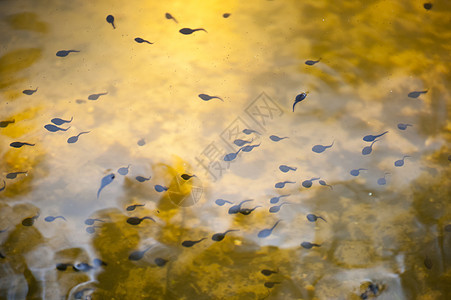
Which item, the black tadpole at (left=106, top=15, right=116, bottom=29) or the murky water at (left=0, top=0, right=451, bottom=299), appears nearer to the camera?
the murky water at (left=0, top=0, right=451, bottom=299)

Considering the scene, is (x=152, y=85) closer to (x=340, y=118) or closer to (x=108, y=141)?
(x=108, y=141)

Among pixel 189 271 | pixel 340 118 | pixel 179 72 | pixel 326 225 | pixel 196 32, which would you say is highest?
pixel 196 32

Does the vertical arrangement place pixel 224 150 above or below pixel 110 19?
below

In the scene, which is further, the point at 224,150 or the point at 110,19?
the point at 110,19

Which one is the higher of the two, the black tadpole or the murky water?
the black tadpole

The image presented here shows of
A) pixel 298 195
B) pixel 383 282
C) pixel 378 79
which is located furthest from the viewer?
pixel 378 79

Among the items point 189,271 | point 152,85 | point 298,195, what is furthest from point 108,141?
point 298,195

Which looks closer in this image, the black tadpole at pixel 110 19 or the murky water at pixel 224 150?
the murky water at pixel 224 150

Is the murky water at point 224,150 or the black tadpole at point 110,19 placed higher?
the black tadpole at point 110,19
